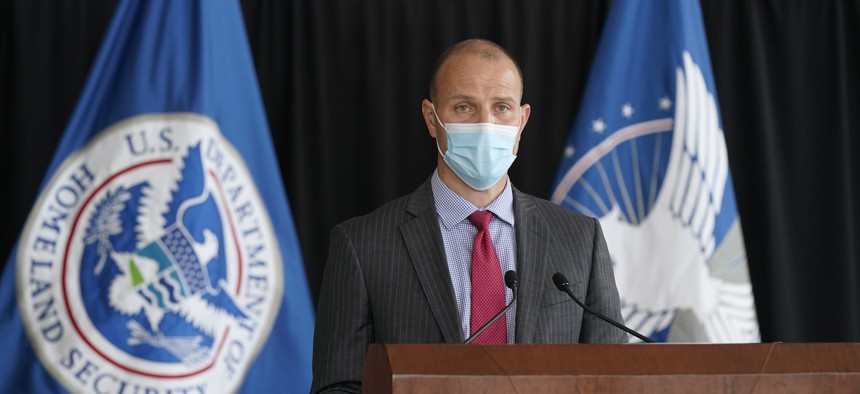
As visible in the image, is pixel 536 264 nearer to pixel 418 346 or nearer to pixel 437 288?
pixel 437 288

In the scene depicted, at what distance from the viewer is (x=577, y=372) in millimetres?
1279

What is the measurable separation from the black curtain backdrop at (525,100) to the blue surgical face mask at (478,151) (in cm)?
143

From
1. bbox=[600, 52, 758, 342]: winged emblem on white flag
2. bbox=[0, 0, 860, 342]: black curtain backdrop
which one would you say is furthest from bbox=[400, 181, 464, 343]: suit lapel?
bbox=[600, 52, 758, 342]: winged emblem on white flag

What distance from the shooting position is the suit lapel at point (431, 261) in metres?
1.96

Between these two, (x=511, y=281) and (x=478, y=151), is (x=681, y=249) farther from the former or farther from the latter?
(x=511, y=281)

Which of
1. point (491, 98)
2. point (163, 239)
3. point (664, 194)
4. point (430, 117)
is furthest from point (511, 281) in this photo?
point (664, 194)

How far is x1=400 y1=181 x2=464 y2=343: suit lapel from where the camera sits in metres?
1.96

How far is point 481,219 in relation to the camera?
82.0 inches

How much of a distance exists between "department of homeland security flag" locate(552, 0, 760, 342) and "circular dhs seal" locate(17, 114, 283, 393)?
1.21 meters

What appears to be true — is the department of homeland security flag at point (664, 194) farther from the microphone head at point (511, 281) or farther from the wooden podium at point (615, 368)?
the wooden podium at point (615, 368)

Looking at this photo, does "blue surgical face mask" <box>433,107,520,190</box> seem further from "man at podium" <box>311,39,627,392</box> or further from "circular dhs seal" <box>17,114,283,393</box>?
"circular dhs seal" <box>17,114,283,393</box>

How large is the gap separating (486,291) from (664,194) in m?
1.82

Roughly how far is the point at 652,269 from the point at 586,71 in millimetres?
802

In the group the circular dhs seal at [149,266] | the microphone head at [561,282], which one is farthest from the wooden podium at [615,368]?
the circular dhs seal at [149,266]
